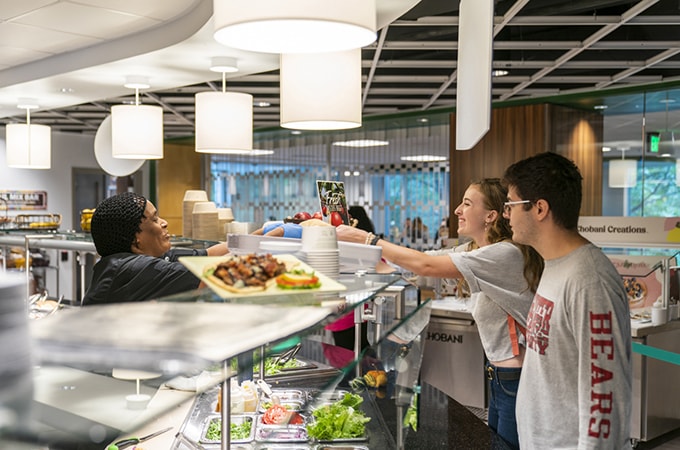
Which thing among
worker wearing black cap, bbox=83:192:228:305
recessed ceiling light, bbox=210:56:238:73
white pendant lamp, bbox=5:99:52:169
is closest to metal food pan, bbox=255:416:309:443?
worker wearing black cap, bbox=83:192:228:305

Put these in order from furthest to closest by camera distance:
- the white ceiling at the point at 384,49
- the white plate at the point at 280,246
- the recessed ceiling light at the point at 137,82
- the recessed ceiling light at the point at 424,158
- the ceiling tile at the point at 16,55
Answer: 1. the recessed ceiling light at the point at 424,158
2. the recessed ceiling light at the point at 137,82
3. the ceiling tile at the point at 16,55
4. the white ceiling at the point at 384,49
5. the white plate at the point at 280,246

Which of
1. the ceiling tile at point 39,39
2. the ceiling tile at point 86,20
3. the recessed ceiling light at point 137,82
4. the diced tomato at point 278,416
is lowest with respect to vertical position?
the diced tomato at point 278,416

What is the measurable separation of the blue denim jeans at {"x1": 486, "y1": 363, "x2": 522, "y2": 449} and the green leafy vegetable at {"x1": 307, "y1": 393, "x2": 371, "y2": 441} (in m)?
0.92

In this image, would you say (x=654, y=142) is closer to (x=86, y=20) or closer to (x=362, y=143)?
(x=362, y=143)

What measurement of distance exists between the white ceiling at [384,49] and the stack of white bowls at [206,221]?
3.54 ft

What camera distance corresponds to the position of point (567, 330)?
213 centimetres

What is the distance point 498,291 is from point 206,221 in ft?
6.31

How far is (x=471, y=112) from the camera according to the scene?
2068 millimetres

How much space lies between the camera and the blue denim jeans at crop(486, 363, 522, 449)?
285cm

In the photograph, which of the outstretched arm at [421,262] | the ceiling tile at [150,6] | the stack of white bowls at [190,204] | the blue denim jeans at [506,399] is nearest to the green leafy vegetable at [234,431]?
the outstretched arm at [421,262]

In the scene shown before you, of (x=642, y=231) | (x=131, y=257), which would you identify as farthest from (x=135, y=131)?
(x=642, y=231)

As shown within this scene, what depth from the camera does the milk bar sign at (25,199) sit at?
1395cm

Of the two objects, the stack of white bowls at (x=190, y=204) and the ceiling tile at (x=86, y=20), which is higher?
the ceiling tile at (x=86, y=20)

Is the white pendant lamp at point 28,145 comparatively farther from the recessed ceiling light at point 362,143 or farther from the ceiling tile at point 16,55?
the recessed ceiling light at point 362,143
